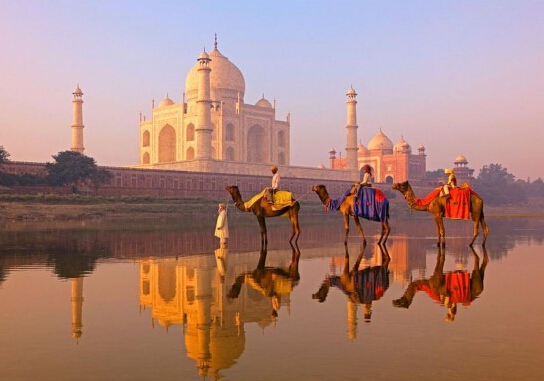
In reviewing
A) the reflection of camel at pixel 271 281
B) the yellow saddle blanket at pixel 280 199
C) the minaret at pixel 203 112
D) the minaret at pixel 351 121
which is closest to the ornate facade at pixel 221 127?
the minaret at pixel 203 112

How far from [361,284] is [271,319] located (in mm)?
2486

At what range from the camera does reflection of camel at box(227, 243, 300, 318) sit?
22.9 feet

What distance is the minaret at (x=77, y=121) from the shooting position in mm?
53031

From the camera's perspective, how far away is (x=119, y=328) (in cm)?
526

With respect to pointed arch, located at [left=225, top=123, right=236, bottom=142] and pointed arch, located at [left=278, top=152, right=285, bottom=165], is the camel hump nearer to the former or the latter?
pointed arch, located at [left=225, top=123, right=236, bottom=142]

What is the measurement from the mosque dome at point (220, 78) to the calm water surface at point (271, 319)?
49.9 m

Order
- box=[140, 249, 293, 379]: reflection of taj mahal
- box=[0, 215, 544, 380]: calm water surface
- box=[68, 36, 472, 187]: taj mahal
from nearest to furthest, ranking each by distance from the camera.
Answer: box=[0, 215, 544, 380]: calm water surface → box=[140, 249, 293, 379]: reflection of taj mahal → box=[68, 36, 472, 187]: taj mahal

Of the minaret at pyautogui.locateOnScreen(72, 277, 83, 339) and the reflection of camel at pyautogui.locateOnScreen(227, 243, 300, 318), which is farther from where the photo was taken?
the reflection of camel at pyautogui.locateOnScreen(227, 243, 300, 318)

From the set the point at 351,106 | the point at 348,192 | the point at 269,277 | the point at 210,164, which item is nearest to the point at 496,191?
the point at 351,106

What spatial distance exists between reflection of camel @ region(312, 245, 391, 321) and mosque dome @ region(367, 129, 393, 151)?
66.1 m

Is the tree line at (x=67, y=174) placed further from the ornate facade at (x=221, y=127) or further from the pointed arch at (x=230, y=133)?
the pointed arch at (x=230, y=133)

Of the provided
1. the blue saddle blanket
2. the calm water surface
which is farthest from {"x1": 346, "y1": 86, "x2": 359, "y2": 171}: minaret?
the calm water surface

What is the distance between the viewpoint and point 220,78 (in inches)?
2351

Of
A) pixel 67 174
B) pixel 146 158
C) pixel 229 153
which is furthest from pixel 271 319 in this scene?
pixel 146 158
